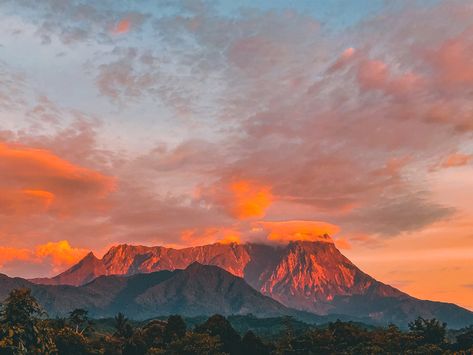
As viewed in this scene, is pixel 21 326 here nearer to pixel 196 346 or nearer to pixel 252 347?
pixel 196 346

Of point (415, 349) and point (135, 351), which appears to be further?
point (135, 351)

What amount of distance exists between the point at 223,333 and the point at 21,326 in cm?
10620

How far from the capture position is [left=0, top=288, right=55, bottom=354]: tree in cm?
8571

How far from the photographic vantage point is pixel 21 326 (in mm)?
87625

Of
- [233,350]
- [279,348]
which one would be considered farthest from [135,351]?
[279,348]

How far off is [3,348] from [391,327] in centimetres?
12583

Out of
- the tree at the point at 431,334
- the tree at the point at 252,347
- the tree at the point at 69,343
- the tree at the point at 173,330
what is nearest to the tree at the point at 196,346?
the tree at the point at 252,347

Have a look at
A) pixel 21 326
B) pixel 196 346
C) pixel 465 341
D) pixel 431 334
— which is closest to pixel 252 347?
pixel 196 346

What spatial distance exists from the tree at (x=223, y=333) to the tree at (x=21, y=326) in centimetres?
9059

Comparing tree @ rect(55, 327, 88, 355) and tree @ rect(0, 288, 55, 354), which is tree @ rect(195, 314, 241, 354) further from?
tree @ rect(0, 288, 55, 354)

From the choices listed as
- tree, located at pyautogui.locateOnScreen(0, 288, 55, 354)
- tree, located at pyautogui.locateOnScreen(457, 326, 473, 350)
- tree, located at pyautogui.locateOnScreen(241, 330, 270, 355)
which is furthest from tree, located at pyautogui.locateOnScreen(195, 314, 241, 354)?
tree, located at pyautogui.locateOnScreen(0, 288, 55, 354)

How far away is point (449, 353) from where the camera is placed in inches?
5497

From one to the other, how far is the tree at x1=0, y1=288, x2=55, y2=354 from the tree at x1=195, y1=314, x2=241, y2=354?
90592mm

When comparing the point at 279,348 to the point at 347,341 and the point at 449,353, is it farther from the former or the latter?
the point at 449,353
